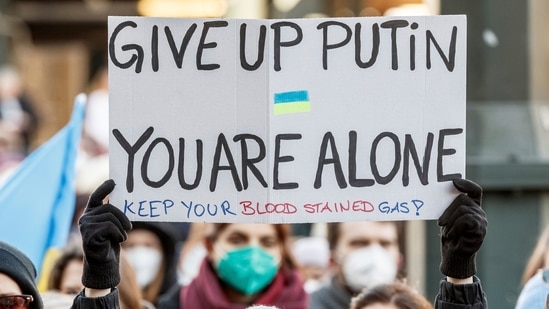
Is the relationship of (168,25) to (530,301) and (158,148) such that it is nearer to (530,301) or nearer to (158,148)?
(158,148)

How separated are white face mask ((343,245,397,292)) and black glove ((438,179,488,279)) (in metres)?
2.04

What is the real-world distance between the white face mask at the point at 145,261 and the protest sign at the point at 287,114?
2.50 metres

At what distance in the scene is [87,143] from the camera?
44.0ft

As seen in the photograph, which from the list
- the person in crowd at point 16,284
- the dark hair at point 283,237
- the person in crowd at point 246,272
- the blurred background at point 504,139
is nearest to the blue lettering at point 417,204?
the person in crowd at point 16,284

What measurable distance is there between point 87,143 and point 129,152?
890 centimetres

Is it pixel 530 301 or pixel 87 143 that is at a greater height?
pixel 87 143

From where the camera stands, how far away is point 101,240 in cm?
425

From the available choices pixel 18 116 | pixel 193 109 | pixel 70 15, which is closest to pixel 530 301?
pixel 193 109

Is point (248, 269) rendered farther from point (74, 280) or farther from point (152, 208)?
point (152, 208)

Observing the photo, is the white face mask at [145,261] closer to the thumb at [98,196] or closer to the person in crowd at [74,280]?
the person in crowd at [74,280]

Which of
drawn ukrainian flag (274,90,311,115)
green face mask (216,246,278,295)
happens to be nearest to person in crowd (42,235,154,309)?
green face mask (216,246,278,295)

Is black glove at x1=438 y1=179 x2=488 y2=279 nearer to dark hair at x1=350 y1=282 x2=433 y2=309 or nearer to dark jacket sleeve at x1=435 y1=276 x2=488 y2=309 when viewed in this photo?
A: dark jacket sleeve at x1=435 y1=276 x2=488 y2=309

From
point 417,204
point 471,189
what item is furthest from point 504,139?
point 471,189

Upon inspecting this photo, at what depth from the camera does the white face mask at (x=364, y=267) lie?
6.51m
